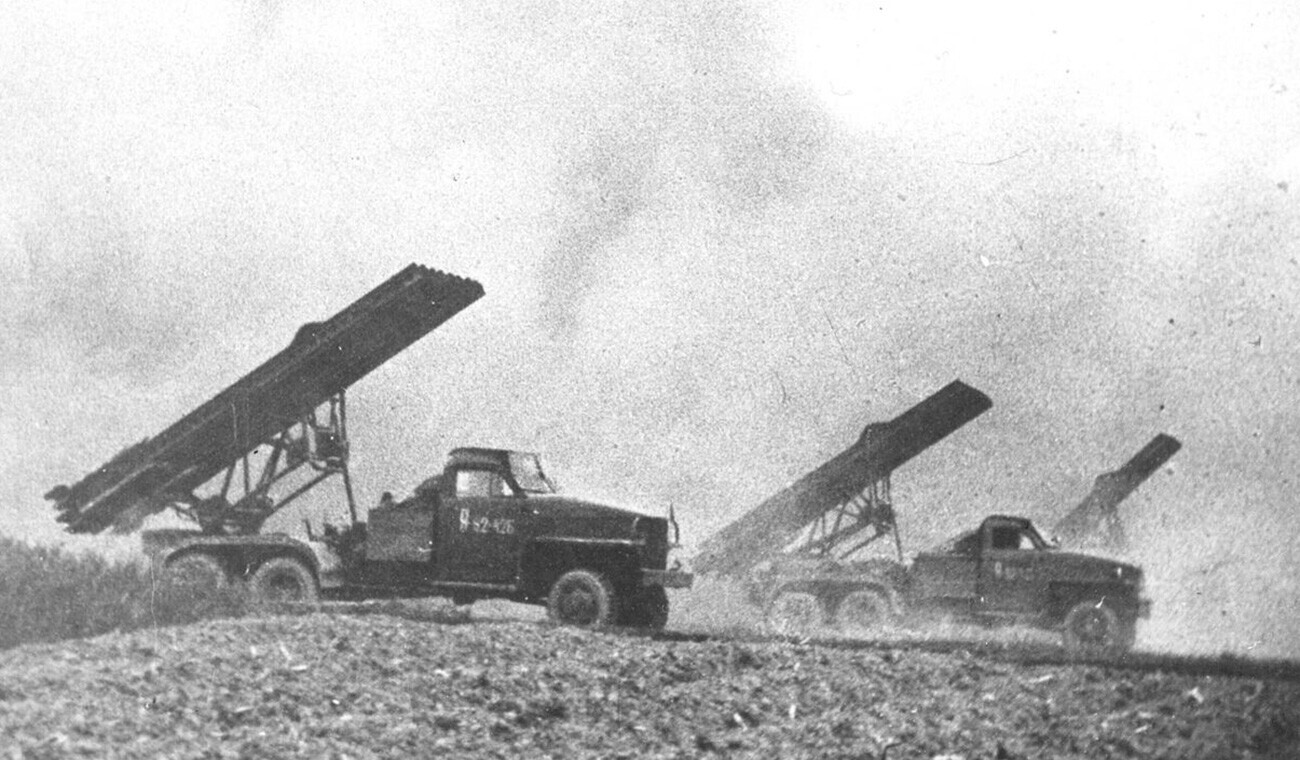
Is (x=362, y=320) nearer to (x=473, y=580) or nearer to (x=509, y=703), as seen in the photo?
(x=473, y=580)

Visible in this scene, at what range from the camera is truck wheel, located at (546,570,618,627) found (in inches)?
467

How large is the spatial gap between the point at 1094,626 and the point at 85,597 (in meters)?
9.62

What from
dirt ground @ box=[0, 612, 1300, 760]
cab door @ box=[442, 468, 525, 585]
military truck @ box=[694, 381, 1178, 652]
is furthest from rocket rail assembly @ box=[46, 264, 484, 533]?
military truck @ box=[694, 381, 1178, 652]

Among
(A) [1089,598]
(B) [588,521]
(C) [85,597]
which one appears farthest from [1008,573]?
(C) [85,597]

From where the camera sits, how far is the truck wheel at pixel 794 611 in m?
15.3

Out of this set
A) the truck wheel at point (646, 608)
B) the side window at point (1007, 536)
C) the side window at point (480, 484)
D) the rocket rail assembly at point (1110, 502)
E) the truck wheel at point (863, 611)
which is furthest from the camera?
the rocket rail assembly at point (1110, 502)

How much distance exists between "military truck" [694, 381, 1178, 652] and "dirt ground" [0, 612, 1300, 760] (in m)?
5.24

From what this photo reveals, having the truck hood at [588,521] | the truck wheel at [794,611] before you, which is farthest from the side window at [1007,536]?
the truck hood at [588,521]

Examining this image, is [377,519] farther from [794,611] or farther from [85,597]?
[794,611]

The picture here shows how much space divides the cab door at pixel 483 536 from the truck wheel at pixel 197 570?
2.06m

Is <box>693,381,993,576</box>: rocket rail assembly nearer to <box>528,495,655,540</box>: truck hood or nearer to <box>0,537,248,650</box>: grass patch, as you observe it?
<box>528,495,655,540</box>: truck hood

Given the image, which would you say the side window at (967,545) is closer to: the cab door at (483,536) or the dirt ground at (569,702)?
the cab door at (483,536)

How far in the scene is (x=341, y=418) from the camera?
13328mm

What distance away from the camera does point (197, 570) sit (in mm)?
12438
